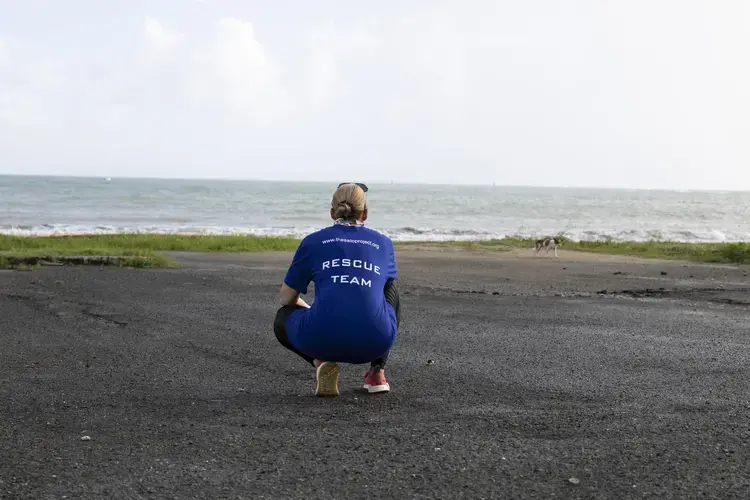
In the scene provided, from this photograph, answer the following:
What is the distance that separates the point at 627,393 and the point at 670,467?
1.66 meters

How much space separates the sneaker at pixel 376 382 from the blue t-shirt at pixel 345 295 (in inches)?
9.5

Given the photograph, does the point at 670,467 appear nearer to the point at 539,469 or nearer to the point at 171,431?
the point at 539,469

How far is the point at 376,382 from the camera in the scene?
17.3 feet

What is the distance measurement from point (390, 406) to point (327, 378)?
461 mm

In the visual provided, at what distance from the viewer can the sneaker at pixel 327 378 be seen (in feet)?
16.6

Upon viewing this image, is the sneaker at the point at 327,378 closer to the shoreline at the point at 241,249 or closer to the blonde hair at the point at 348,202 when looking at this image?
the blonde hair at the point at 348,202

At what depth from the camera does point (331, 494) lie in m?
3.34

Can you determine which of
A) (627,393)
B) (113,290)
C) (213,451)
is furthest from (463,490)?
(113,290)

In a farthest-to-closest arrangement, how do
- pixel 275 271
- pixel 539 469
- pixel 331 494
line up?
pixel 275 271 → pixel 539 469 → pixel 331 494

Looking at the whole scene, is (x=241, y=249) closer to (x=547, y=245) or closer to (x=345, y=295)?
(x=547, y=245)

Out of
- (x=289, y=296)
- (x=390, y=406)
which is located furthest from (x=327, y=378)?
(x=289, y=296)

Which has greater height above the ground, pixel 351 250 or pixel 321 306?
pixel 351 250

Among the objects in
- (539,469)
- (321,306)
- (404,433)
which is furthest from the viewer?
(321,306)

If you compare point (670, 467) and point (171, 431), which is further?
point (171, 431)
